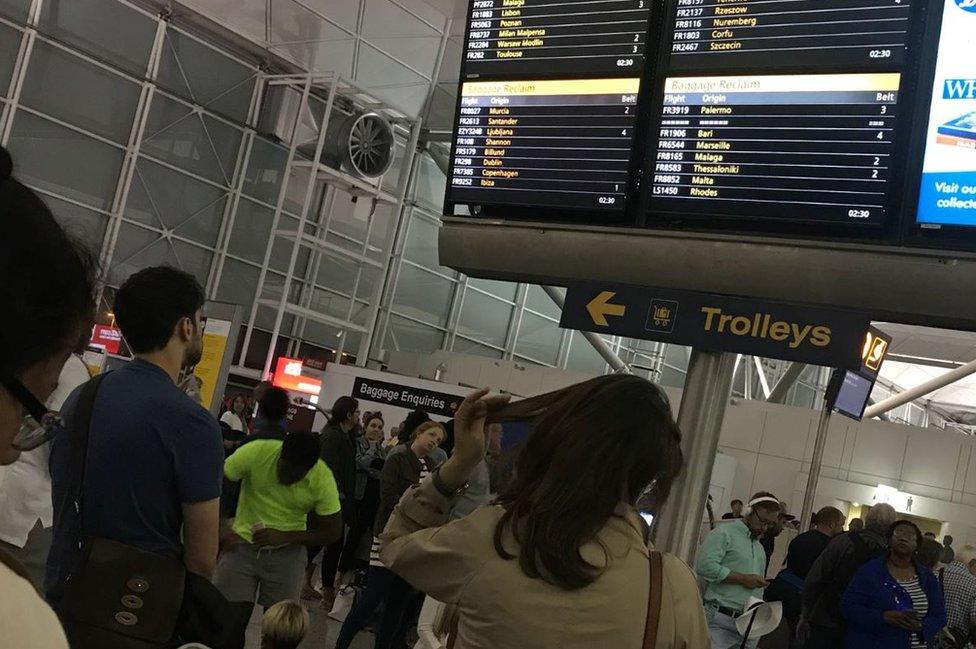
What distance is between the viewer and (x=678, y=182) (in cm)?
531

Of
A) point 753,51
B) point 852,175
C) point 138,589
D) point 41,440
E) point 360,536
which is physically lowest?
point 360,536

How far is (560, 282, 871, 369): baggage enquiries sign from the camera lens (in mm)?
4699

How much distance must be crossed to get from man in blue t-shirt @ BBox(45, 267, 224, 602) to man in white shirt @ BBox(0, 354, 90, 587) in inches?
40.1

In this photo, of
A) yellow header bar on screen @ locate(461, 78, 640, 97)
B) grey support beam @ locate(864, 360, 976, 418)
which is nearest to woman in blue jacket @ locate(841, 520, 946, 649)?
yellow header bar on screen @ locate(461, 78, 640, 97)

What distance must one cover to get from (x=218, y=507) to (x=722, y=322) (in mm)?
2805

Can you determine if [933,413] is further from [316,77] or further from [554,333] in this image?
[316,77]

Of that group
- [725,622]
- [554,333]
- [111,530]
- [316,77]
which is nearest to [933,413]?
[554,333]

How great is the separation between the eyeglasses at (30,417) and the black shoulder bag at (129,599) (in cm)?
140

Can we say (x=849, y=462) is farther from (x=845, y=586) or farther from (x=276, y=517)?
(x=276, y=517)

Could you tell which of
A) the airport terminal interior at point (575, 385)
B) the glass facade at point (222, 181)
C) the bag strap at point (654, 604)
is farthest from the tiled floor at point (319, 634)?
the glass facade at point (222, 181)

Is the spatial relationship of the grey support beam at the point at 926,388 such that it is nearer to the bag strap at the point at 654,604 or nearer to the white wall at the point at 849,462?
the white wall at the point at 849,462

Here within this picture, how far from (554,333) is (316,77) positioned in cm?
1001

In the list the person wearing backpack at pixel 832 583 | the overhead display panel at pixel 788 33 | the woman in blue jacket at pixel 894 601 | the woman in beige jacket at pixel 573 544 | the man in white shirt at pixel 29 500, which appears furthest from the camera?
the person wearing backpack at pixel 832 583

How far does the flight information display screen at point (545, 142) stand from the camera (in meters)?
5.52
